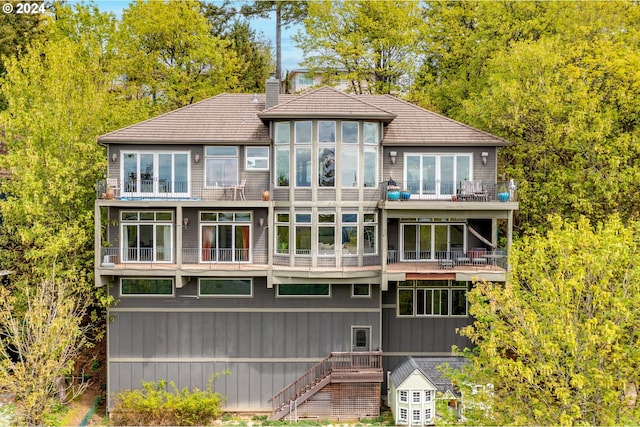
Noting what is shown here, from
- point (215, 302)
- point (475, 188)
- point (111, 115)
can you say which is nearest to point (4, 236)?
point (111, 115)

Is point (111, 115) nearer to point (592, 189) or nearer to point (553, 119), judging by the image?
point (553, 119)

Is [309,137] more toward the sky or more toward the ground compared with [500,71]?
more toward the ground

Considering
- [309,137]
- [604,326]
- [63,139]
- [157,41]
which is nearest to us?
[604,326]

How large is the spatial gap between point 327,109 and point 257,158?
3073 mm

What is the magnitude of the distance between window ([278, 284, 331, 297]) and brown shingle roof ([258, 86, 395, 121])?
5.85m

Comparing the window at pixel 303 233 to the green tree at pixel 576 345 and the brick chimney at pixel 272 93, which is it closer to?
the brick chimney at pixel 272 93

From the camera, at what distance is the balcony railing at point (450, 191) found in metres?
20.1

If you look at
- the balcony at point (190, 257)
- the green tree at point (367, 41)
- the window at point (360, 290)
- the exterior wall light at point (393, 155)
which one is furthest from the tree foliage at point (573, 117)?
the balcony at point (190, 257)

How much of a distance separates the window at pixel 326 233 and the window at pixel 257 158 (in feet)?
9.07

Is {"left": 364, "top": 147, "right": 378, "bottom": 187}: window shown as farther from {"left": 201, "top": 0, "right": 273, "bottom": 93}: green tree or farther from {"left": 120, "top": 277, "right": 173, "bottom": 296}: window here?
{"left": 201, "top": 0, "right": 273, "bottom": 93}: green tree

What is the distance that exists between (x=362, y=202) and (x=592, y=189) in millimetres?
8985

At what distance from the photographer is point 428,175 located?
21234mm

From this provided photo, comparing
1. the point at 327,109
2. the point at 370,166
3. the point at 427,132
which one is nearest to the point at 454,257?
the point at 370,166

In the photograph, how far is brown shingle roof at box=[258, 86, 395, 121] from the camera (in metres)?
19.8
